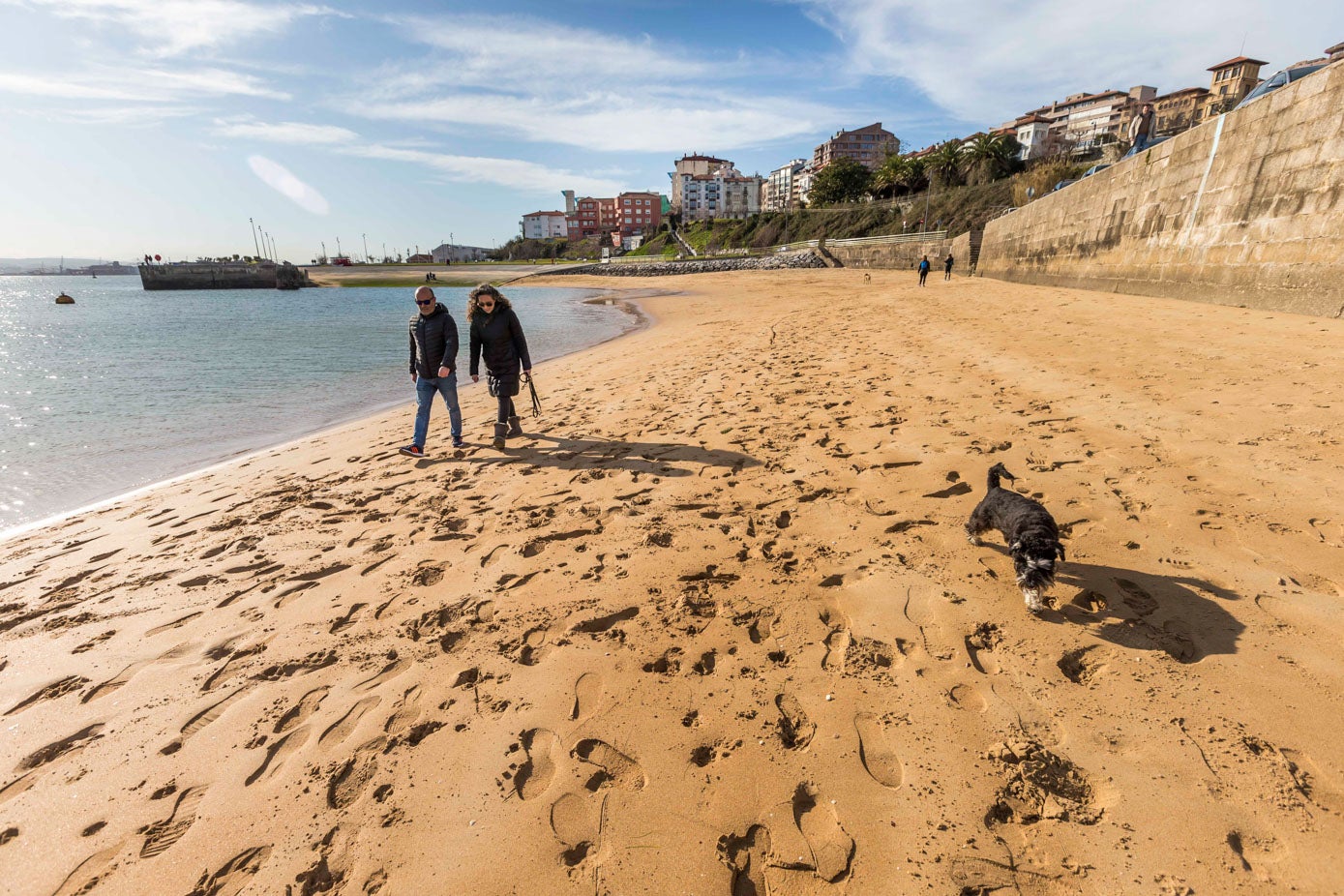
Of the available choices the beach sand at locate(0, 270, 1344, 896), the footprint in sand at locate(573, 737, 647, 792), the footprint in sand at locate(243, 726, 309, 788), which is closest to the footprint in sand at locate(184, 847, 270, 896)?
the beach sand at locate(0, 270, 1344, 896)

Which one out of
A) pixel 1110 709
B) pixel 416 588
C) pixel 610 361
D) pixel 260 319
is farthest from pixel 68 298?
pixel 1110 709

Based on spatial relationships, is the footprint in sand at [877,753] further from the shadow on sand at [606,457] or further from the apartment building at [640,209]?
the apartment building at [640,209]

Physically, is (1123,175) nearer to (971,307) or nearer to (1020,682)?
(971,307)

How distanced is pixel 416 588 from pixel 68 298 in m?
96.7

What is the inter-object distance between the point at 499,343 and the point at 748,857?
6.32 meters

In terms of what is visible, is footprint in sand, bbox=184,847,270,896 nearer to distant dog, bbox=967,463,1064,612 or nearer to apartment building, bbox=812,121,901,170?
distant dog, bbox=967,463,1064,612

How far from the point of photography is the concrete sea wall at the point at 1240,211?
865cm

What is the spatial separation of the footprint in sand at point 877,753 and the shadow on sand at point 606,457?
3.29 m

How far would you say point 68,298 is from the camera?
6494cm

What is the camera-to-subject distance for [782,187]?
147875 millimetres

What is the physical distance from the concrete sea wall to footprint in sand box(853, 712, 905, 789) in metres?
11.8

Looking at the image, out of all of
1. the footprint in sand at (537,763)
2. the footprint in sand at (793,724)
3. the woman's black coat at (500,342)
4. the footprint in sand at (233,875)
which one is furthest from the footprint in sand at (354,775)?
the woman's black coat at (500,342)

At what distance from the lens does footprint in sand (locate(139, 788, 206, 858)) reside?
2.26 metres

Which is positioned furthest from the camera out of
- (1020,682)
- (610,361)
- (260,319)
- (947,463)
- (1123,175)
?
(260,319)
